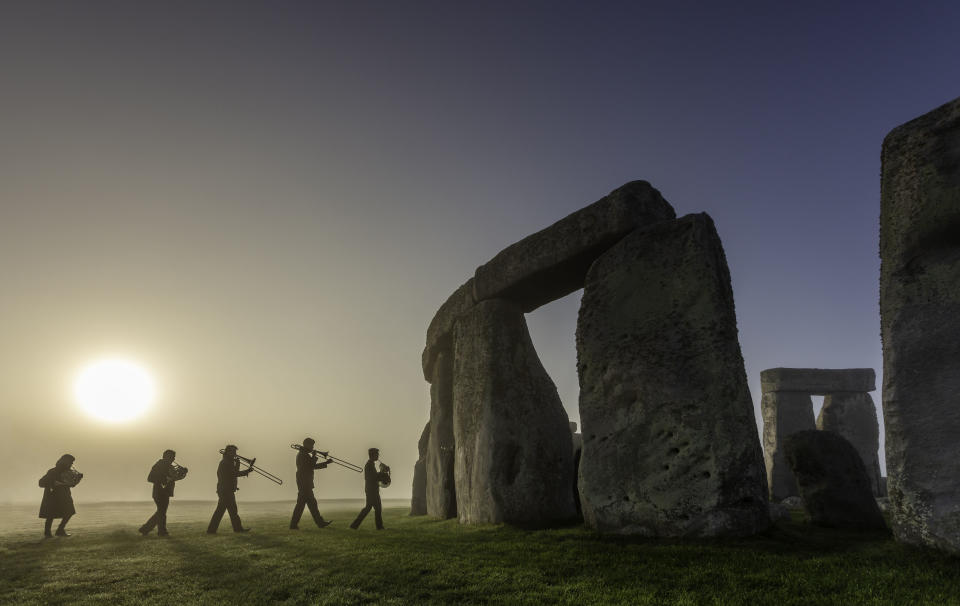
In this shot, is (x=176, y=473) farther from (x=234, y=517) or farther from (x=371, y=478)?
(x=371, y=478)

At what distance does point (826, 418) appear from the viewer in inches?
883

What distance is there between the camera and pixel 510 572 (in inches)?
244

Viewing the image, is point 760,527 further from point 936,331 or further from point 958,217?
point 958,217

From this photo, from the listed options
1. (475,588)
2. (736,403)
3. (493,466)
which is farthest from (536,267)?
(475,588)

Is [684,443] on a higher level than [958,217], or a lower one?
lower

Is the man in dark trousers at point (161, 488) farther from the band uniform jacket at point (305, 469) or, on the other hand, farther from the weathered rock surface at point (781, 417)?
the weathered rock surface at point (781, 417)

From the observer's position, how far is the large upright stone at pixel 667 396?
727cm

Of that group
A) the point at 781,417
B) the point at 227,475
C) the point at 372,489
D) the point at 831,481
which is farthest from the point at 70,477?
the point at 781,417

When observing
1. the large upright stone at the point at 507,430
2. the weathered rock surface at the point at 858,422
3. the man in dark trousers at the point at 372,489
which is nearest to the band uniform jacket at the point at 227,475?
the man in dark trousers at the point at 372,489

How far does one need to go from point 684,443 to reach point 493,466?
4.13 meters

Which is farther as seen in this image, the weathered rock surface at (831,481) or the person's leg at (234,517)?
the person's leg at (234,517)

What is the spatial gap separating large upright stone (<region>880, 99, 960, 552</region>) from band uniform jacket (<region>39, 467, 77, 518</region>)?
14727 millimetres

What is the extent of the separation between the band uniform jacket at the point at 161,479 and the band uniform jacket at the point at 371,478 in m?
4.39

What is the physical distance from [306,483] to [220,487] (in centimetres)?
185
